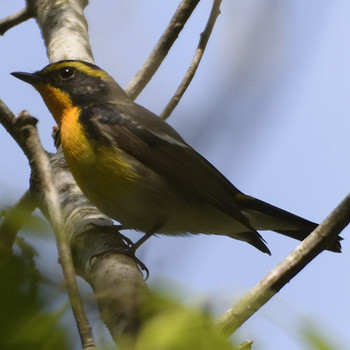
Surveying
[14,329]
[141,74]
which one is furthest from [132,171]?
[14,329]

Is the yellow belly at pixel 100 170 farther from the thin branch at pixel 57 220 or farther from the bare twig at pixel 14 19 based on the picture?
the thin branch at pixel 57 220

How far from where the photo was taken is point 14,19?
17.9 ft

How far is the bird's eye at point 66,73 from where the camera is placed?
15.5 feet

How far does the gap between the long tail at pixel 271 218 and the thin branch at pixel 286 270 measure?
109 inches

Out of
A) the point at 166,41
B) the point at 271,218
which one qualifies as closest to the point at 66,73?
the point at 166,41

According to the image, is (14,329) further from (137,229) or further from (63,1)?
(63,1)

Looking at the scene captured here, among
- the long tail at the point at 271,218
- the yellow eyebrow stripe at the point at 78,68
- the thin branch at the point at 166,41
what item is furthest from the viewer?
the thin branch at the point at 166,41

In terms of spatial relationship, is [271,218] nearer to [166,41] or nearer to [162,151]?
[162,151]

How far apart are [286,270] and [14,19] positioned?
171 inches

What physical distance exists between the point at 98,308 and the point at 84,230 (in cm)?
240

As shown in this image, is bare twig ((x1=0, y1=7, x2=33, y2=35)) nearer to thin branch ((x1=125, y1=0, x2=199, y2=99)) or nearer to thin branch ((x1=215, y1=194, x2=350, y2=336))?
thin branch ((x1=125, y1=0, x2=199, y2=99))

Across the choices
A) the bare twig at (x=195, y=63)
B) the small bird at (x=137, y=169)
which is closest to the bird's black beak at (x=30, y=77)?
the small bird at (x=137, y=169)

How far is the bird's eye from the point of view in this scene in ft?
15.5

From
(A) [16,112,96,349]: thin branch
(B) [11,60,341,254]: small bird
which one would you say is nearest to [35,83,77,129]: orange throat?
(B) [11,60,341,254]: small bird
